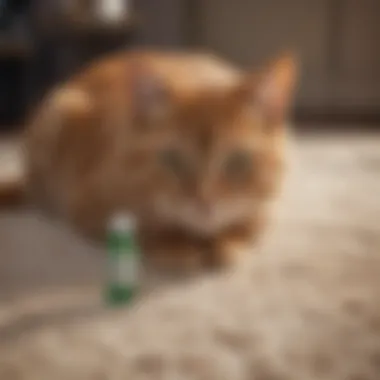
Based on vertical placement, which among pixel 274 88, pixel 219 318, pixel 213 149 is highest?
pixel 274 88

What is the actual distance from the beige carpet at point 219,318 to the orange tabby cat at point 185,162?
90 millimetres

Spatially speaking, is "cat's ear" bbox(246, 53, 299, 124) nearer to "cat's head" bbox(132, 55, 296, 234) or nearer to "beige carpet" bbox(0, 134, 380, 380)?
"cat's head" bbox(132, 55, 296, 234)

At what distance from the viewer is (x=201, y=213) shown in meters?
1.50

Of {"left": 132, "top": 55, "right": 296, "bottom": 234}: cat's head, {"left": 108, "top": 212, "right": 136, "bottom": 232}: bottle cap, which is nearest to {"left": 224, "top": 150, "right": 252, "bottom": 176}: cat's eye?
{"left": 132, "top": 55, "right": 296, "bottom": 234}: cat's head

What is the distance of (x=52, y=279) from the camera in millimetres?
1541

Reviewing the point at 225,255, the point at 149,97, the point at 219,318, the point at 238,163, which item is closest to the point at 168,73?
the point at 149,97

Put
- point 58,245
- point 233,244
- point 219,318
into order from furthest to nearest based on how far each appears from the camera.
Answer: point 58,245 → point 233,244 → point 219,318

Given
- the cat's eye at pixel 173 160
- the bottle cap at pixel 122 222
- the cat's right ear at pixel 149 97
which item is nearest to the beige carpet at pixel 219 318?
the bottle cap at pixel 122 222

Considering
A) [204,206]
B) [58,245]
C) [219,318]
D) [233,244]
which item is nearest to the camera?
[219,318]

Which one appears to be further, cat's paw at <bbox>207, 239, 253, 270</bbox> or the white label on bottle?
cat's paw at <bbox>207, 239, 253, 270</bbox>

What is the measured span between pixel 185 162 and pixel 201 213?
0.33ft

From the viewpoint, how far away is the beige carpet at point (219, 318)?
3.88 feet

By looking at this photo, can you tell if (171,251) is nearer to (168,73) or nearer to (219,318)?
(219,318)

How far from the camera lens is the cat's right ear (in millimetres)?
1544
